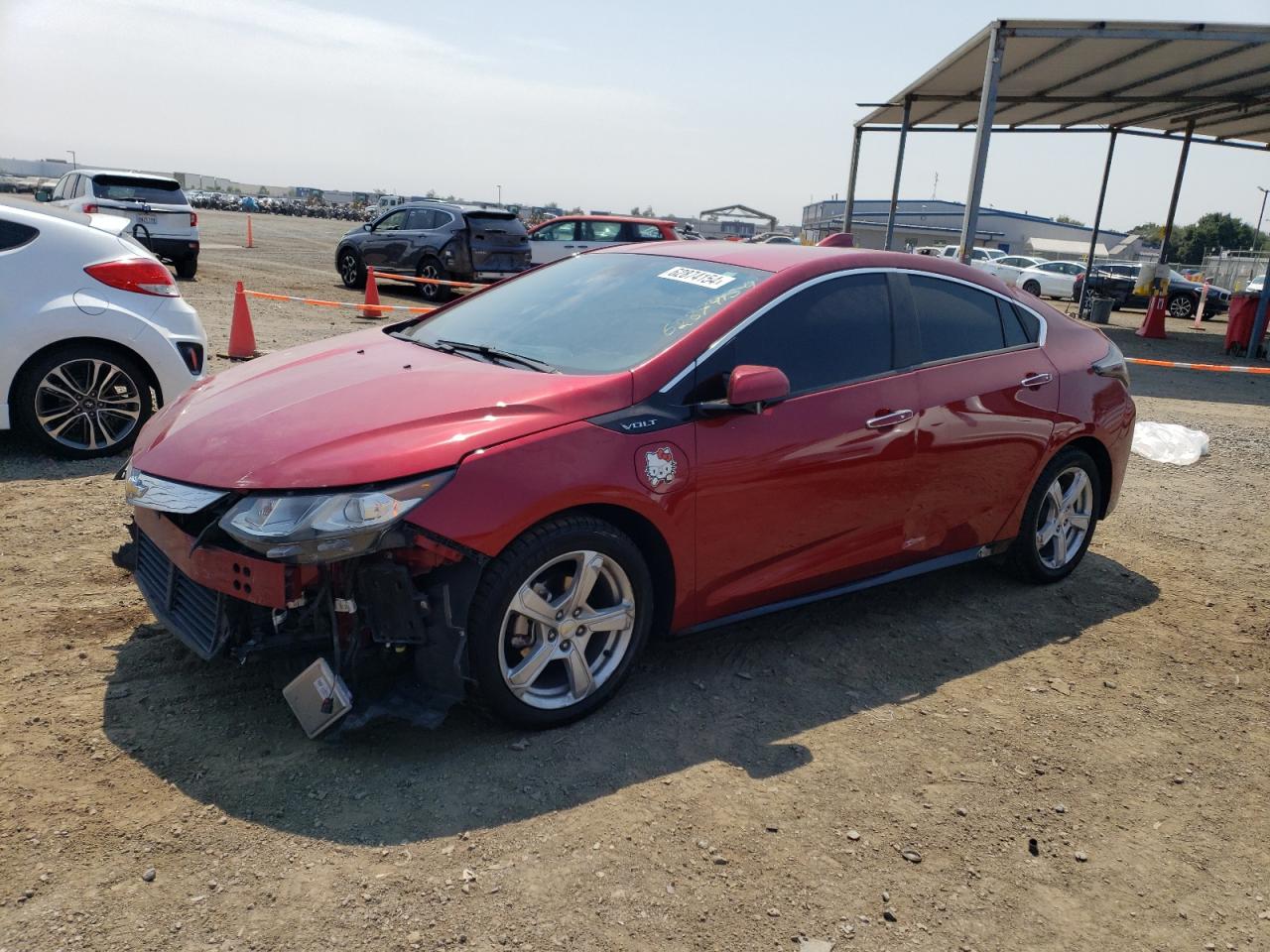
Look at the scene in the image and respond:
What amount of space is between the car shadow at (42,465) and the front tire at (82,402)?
0.21ft

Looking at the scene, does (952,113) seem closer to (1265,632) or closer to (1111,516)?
(1111,516)

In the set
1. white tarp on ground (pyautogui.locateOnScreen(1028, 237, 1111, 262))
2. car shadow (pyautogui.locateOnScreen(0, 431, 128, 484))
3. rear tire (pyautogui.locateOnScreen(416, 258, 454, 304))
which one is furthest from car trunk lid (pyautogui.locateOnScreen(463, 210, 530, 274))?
white tarp on ground (pyautogui.locateOnScreen(1028, 237, 1111, 262))

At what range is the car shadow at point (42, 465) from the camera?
5.63 meters

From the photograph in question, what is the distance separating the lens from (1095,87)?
670 inches

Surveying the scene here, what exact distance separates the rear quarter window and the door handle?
499 centimetres

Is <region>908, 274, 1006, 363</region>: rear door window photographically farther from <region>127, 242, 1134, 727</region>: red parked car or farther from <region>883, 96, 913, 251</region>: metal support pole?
<region>883, 96, 913, 251</region>: metal support pole

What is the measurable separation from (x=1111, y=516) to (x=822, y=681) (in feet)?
11.9

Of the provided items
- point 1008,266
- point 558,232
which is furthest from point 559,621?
point 1008,266

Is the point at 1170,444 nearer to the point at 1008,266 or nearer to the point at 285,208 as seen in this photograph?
the point at 1008,266

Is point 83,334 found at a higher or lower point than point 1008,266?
higher

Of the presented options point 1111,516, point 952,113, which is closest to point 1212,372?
point 952,113

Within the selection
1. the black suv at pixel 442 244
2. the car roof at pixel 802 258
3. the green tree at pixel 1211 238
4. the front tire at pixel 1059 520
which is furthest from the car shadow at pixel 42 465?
the green tree at pixel 1211 238

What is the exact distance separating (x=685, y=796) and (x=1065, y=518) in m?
3.04

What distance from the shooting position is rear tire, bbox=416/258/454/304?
698 inches
